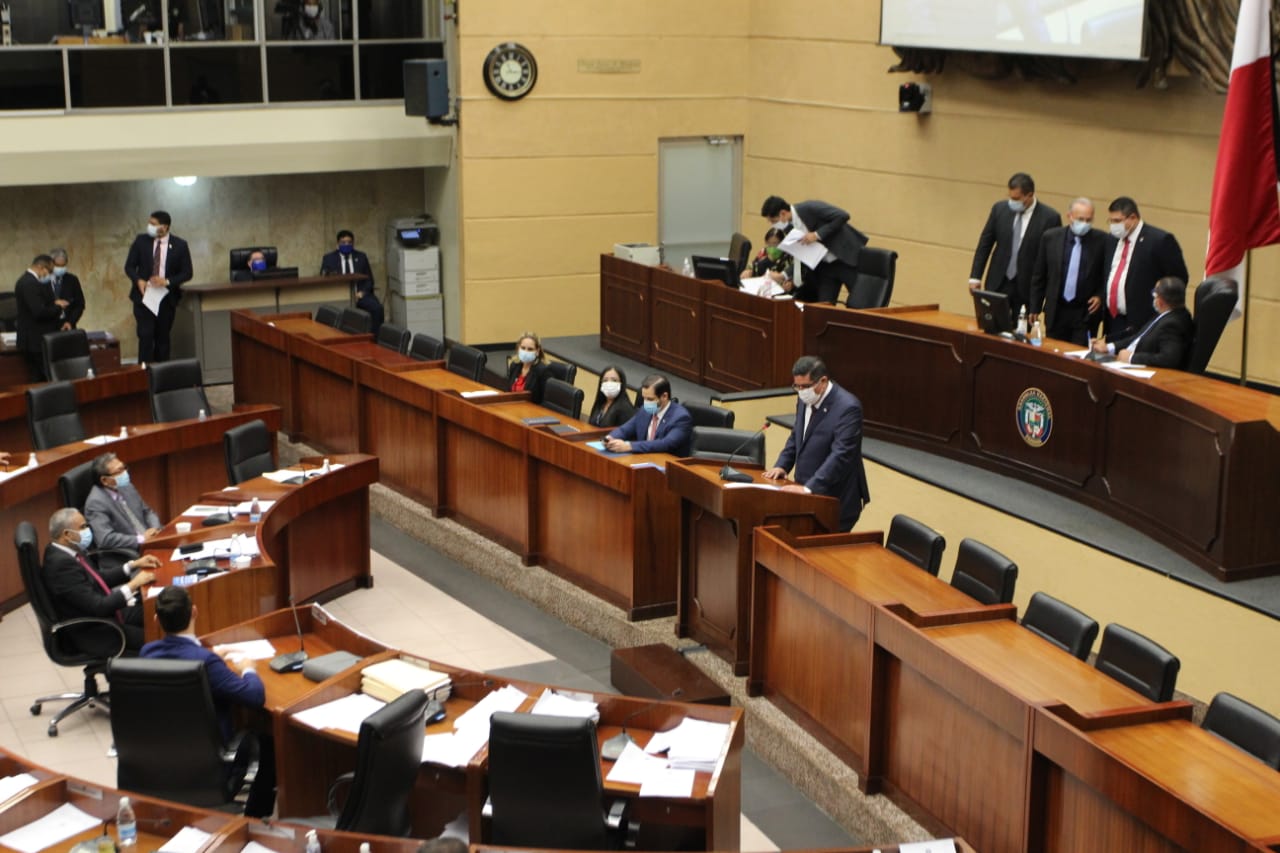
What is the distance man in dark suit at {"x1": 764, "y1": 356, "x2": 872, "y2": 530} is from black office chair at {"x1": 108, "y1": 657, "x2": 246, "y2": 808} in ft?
9.92

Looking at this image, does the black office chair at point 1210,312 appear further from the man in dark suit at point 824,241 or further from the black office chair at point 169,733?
the black office chair at point 169,733

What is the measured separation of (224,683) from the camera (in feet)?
20.0

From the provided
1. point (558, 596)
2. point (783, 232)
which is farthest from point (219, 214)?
point (558, 596)

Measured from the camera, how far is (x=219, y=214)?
15477 mm

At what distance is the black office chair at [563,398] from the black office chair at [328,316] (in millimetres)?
3309

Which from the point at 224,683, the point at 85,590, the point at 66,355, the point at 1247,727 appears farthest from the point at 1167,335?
the point at 66,355

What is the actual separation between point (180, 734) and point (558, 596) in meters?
3.44

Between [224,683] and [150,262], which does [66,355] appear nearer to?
[150,262]

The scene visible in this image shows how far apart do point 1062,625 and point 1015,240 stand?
15.1 feet

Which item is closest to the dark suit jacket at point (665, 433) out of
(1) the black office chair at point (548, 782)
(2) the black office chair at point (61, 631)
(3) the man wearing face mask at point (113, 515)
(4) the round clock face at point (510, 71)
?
(3) the man wearing face mask at point (113, 515)

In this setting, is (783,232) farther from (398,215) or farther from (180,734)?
(180,734)

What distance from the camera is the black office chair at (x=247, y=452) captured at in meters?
9.61

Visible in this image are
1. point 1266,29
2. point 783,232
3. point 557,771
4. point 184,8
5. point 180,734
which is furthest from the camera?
point 184,8

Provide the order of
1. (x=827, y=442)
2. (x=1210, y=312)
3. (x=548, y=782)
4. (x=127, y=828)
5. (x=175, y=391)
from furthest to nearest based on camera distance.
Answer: (x=175, y=391) → (x=1210, y=312) → (x=827, y=442) → (x=548, y=782) → (x=127, y=828)
